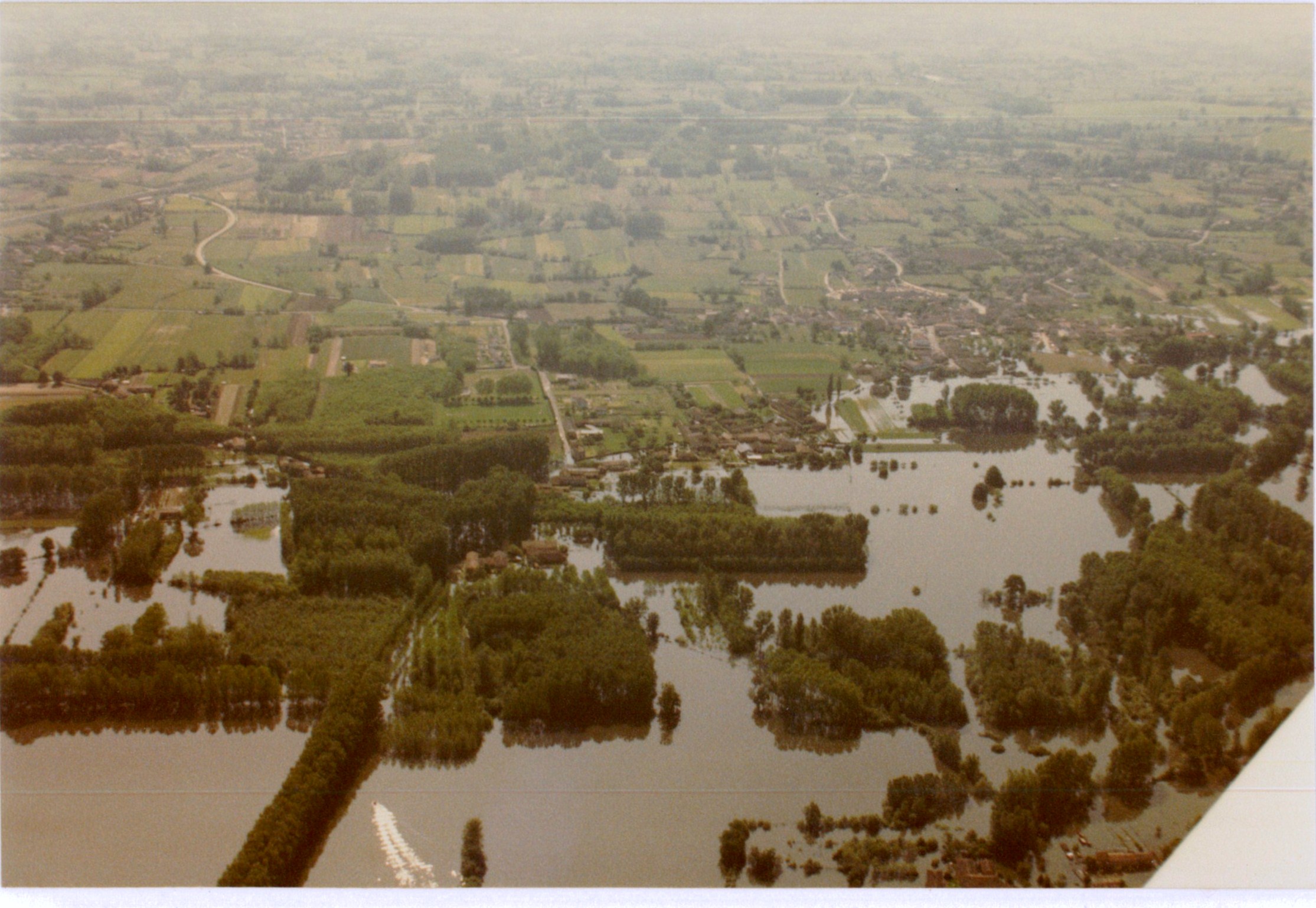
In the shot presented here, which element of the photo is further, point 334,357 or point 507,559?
point 334,357

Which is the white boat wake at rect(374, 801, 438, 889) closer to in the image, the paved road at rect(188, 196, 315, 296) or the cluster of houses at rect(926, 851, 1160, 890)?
the cluster of houses at rect(926, 851, 1160, 890)

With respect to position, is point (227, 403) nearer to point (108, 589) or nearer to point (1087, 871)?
point (108, 589)

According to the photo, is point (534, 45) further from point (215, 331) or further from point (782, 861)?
point (782, 861)

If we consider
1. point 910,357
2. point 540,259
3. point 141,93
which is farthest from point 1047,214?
point 141,93

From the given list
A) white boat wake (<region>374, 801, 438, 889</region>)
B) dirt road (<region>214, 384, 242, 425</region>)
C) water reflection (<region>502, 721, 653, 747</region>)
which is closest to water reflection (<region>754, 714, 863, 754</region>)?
water reflection (<region>502, 721, 653, 747</region>)

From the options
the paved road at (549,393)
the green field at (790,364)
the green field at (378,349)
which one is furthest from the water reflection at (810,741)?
the green field at (378,349)

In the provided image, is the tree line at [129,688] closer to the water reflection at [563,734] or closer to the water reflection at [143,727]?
the water reflection at [143,727]

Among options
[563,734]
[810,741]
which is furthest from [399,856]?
[810,741]
